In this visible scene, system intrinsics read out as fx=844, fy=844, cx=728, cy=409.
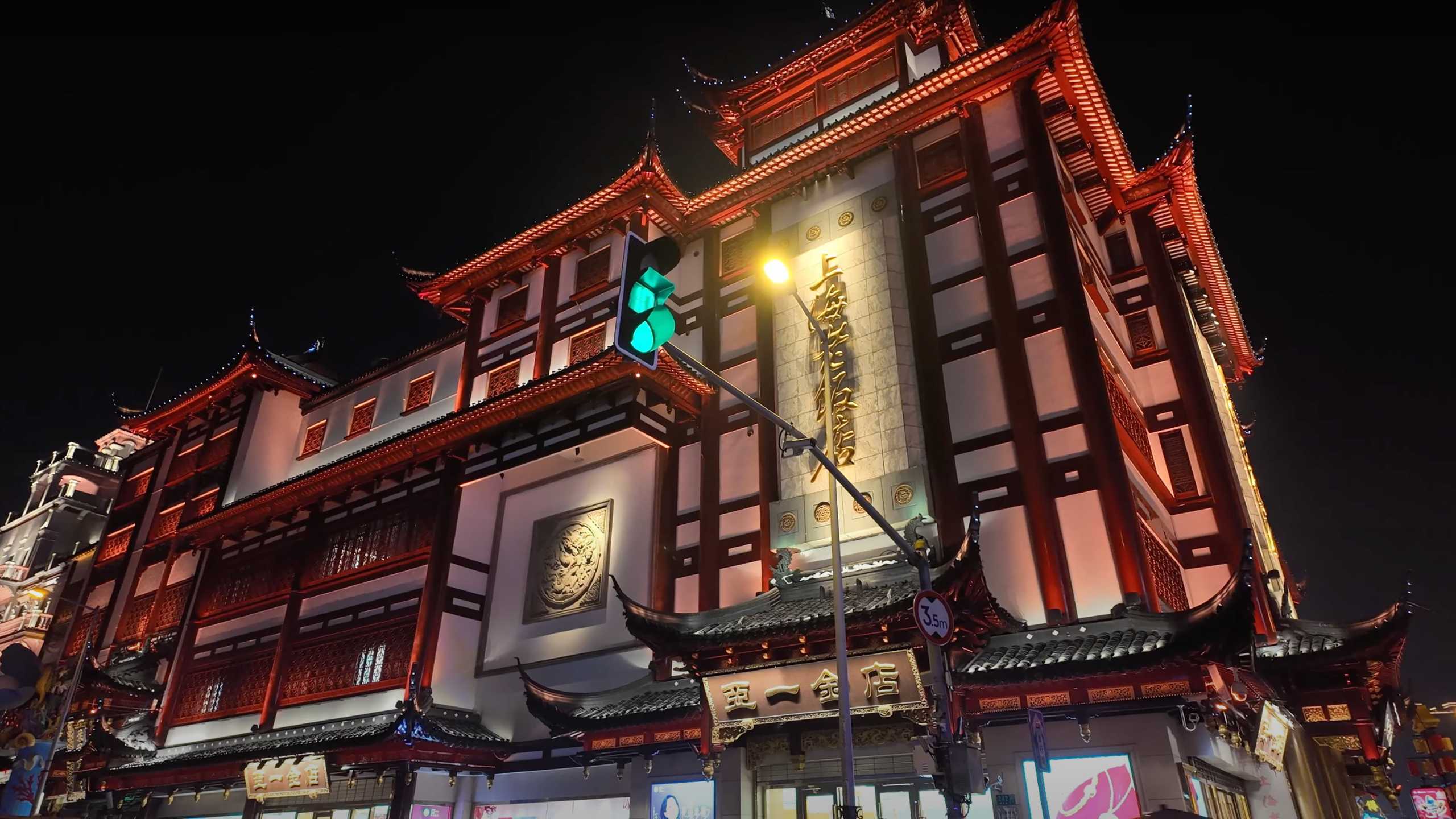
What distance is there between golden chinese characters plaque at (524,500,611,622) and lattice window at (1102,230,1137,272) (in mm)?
15264

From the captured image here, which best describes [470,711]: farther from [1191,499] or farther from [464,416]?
[1191,499]

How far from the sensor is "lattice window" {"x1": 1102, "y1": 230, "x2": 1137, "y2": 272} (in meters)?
23.0

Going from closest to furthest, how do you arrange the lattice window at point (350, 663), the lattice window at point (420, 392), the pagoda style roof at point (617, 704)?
the pagoda style roof at point (617, 704) → the lattice window at point (350, 663) → the lattice window at point (420, 392)

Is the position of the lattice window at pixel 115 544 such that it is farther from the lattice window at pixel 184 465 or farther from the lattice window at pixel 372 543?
the lattice window at pixel 372 543

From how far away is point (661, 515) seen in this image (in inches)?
814

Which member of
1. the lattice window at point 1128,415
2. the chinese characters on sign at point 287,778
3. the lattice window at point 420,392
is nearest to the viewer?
the lattice window at point 1128,415

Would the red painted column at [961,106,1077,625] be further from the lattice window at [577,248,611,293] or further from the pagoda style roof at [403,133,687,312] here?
the lattice window at [577,248,611,293]

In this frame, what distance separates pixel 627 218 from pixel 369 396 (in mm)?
12665

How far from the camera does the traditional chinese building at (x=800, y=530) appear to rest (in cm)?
1391

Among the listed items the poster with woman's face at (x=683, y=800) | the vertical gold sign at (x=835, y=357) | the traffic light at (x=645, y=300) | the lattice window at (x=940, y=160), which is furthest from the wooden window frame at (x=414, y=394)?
the traffic light at (x=645, y=300)

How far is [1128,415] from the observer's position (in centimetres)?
1830

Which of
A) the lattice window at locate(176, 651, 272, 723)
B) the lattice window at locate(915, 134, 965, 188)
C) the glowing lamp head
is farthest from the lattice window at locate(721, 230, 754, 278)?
the lattice window at locate(176, 651, 272, 723)

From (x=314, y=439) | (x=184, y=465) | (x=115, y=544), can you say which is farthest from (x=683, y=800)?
(x=115, y=544)

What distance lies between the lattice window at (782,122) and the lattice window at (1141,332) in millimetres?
10641
